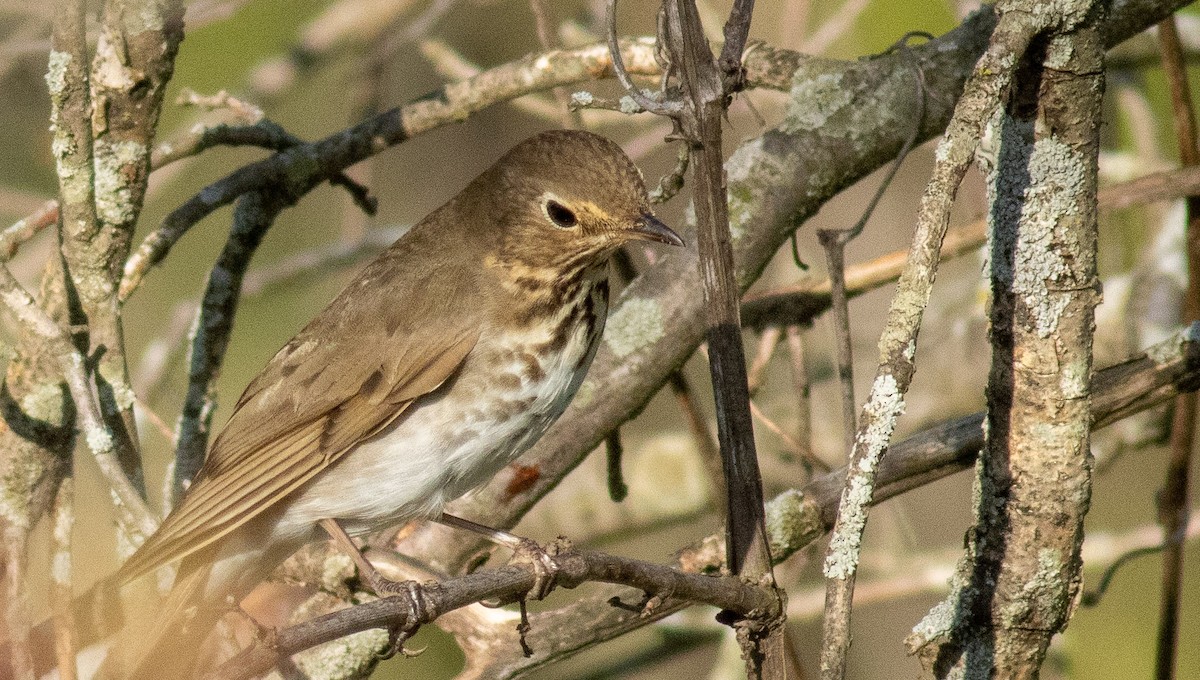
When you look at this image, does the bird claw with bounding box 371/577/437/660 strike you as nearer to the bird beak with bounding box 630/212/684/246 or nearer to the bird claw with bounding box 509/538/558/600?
the bird claw with bounding box 509/538/558/600

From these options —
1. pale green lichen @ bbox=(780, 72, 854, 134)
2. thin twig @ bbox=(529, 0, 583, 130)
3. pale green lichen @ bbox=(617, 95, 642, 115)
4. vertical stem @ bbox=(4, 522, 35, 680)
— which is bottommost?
vertical stem @ bbox=(4, 522, 35, 680)

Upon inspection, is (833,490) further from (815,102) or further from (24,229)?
(24,229)

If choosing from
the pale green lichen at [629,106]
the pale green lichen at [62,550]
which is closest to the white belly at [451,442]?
the pale green lichen at [62,550]

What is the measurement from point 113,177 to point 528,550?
141 cm

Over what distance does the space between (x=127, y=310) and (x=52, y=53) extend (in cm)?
375

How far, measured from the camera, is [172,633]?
3377 millimetres

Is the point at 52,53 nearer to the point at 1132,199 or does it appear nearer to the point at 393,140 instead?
the point at 393,140

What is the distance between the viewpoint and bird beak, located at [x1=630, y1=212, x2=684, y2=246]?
11.0 ft

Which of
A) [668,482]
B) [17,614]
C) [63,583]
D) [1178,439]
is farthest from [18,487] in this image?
[1178,439]

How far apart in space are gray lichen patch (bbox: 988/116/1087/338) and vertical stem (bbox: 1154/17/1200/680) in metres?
1.67

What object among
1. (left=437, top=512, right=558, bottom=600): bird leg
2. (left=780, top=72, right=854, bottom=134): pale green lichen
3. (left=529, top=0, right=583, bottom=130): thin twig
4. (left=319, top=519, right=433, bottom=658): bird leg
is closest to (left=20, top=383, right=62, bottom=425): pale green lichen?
(left=319, top=519, right=433, bottom=658): bird leg

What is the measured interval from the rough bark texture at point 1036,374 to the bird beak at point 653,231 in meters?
0.92

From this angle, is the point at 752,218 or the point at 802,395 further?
the point at 802,395

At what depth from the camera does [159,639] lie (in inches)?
132
